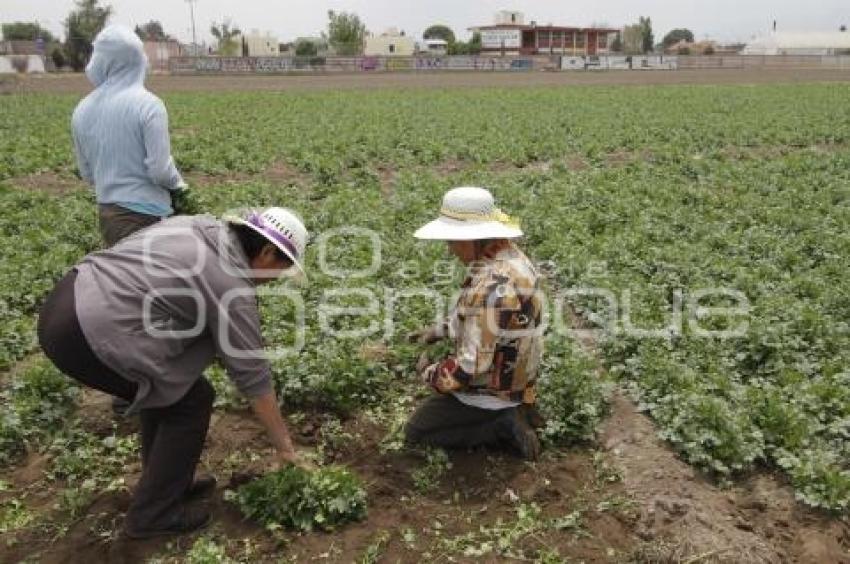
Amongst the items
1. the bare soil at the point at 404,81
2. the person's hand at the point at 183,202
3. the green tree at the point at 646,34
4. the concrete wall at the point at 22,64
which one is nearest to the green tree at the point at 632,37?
the green tree at the point at 646,34

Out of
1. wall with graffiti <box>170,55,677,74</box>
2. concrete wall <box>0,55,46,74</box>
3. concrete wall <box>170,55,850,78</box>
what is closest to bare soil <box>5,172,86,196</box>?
concrete wall <box>170,55,850,78</box>

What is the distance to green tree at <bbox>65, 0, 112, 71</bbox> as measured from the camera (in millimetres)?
69438

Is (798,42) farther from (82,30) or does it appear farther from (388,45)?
(82,30)

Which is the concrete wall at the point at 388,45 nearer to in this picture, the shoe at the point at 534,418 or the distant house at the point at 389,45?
the distant house at the point at 389,45

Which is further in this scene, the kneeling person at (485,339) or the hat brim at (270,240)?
the kneeling person at (485,339)

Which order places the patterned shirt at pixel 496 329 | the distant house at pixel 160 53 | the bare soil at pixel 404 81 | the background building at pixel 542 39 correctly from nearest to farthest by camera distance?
the patterned shirt at pixel 496 329, the bare soil at pixel 404 81, the distant house at pixel 160 53, the background building at pixel 542 39

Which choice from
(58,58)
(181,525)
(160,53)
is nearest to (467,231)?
(181,525)

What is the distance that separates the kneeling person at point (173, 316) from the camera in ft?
12.0

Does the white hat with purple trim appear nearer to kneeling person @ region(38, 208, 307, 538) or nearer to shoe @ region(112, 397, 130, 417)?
kneeling person @ region(38, 208, 307, 538)

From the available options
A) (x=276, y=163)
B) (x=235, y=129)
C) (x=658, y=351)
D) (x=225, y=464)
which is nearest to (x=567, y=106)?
(x=235, y=129)

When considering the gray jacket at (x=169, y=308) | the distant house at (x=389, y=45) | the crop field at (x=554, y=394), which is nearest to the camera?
the gray jacket at (x=169, y=308)

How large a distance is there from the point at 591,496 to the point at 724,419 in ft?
3.22

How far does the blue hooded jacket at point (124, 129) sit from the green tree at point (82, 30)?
64.6m

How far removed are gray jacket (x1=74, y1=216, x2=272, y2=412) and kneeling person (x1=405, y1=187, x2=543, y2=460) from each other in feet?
4.04
